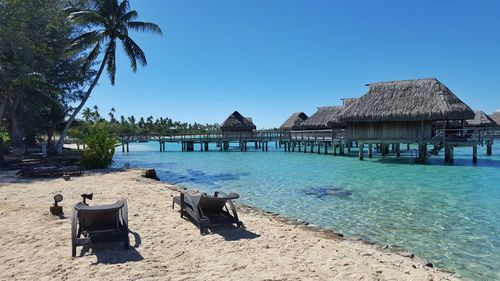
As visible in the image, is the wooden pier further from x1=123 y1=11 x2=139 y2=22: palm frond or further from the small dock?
x1=123 y1=11 x2=139 y2=22: palm frond

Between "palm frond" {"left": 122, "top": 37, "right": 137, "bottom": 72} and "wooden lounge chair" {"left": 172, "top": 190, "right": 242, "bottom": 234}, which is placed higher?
"palm frond" {"left": 122, "top": 37, "right": 137, "bottom": 72}

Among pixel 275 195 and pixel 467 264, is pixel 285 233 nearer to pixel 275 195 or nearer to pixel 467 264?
pixel 467 264

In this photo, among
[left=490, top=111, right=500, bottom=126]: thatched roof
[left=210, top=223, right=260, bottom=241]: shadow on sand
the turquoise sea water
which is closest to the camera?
[left=210, top=223, right=260, bottom=241]: shadow on sand

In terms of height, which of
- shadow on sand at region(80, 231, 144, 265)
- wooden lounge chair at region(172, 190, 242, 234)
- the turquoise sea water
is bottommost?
the turquoise sea water

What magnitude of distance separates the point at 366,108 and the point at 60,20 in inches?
853

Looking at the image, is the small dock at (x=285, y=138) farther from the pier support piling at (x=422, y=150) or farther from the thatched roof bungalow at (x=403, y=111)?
the pier support piling at (x=422, y=150)

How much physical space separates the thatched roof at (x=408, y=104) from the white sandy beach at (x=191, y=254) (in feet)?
56.3

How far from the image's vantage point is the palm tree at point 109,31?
20.5 m

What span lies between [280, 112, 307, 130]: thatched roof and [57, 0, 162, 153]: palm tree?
78.8 feet

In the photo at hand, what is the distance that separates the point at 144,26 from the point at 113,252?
64.8 ft

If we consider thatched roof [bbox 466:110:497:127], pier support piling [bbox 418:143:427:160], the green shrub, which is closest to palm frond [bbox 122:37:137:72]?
the green shrub

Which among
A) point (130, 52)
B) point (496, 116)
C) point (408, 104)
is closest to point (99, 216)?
point (130, 52)

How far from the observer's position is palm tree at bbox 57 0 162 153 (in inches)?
807

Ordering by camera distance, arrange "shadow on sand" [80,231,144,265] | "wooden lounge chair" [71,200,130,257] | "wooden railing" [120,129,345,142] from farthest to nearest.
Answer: "wooden railing" [120,129,345,142]
"wooden lounge chair" [71,200,130,257]
"shadow on sand" [80,231,144,265]
